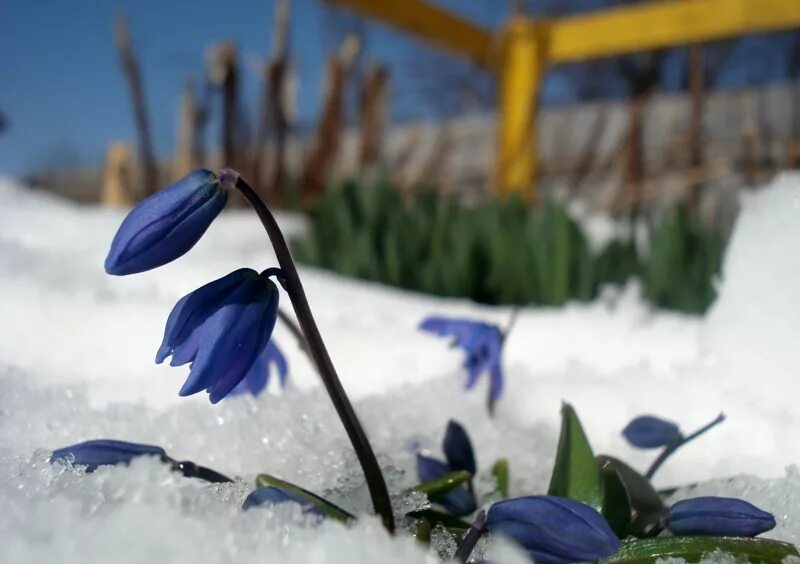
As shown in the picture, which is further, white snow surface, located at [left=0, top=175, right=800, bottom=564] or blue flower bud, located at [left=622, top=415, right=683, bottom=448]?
blue flower bud, located at [left=622, top=415, right=683, bottom=448]

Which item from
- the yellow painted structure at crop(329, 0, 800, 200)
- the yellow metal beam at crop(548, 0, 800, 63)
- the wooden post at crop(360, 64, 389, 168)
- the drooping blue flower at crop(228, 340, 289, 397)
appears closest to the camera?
the drooping blue flower at crop(228, 340, 289, 397)

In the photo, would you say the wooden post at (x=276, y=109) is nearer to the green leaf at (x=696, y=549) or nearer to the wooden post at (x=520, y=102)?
the wooden post at (x=520, y=102)

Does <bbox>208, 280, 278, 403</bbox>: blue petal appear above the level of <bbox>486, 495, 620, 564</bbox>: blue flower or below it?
above

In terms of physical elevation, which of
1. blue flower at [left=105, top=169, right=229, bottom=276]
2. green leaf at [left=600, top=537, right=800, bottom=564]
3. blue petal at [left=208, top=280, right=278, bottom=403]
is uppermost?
blue flower at [left=105, top=169, right=229, bottom=276]

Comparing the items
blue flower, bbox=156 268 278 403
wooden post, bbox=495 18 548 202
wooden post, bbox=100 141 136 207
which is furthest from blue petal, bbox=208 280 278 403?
wooden post, bbox=100 141 136 207

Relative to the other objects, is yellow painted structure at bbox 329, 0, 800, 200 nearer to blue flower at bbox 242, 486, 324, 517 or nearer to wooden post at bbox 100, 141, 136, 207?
wooden post at bbox 100, 141, 136, 207

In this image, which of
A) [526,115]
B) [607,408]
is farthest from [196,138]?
[607,408]

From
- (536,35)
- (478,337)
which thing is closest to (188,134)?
(536,35)

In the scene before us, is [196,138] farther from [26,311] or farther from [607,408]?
[607,408]

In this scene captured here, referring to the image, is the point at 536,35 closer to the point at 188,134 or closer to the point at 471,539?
the point at 188,134
